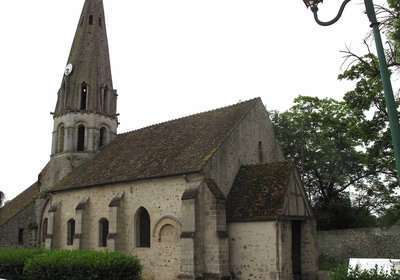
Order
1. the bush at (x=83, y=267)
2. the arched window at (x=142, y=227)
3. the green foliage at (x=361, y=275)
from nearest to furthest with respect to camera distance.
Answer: the green foliage at (x=361, y=275) < the bush at (x=83, y=267) < the arched window at (x=142, y=227)

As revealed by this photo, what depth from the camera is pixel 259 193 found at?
18.9 meters

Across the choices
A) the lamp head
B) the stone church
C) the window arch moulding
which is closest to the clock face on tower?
the stone church

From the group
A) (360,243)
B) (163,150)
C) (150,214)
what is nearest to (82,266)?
(150,214)

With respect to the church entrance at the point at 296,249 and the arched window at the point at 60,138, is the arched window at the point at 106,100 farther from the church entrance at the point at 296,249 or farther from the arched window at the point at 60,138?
the church entrance at the point at 296,249

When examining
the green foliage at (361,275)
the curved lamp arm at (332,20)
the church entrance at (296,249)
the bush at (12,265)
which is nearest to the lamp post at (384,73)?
the curved lamp arm at (332,20)

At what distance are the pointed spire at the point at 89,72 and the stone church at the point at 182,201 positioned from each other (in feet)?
3.13

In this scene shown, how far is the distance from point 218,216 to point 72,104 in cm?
1825

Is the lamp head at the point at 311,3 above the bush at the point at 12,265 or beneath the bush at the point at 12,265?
above

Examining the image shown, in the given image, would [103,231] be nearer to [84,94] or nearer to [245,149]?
[245,149]

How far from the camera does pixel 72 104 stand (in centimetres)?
3142

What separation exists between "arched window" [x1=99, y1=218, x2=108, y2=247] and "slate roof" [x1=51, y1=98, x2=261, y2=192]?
230 cm

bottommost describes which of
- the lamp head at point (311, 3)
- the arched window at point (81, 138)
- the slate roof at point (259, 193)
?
the slate roof at point (259, 193)

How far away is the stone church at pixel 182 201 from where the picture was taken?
17938 mm

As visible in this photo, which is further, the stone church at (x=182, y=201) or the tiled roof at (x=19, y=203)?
the tiled roof at (x=19, y=203)
